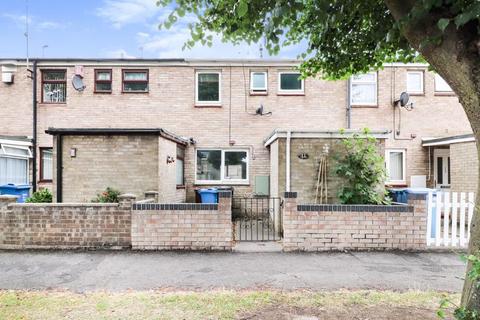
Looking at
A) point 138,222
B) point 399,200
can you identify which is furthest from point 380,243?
point 138,222

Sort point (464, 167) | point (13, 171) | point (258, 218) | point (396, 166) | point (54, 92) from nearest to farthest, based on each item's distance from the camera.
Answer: point (464, 167)
point (258, 218)
point (13, 171)
point (396, 166)
point (54, 92)

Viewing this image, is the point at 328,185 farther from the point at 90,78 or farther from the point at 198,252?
the point at 90,78

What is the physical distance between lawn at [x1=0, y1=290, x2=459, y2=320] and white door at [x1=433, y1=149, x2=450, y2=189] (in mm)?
9747

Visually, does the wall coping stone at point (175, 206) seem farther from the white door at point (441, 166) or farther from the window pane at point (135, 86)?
the white door at point (441, 166)

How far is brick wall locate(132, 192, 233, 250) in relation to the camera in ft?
22.8

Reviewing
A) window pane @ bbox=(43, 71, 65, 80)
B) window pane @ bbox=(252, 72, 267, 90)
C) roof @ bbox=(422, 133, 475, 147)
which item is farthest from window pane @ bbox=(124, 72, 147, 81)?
roof @ bbox=(422, 133, 475, 147)

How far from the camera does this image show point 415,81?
A: 1331 centimetres

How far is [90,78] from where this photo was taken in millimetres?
13195

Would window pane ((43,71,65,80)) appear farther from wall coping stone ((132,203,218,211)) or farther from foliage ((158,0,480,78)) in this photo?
foliage ((158,0,480,78))

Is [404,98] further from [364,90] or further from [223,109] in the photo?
[223,109]

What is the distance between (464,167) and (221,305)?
10439mm

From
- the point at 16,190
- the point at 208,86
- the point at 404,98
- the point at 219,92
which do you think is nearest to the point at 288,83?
the point at 219,92

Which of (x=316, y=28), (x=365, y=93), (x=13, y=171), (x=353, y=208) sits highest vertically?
(x=365, y=93)

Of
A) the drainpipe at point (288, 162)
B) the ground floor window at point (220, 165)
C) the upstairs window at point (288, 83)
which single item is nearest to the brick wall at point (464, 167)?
the upstairs window at point (288, 83)
